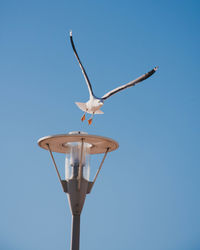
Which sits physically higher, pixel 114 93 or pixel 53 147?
pixel 114 93

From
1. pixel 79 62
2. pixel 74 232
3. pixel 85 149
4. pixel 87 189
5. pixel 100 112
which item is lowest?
pixel 74 232

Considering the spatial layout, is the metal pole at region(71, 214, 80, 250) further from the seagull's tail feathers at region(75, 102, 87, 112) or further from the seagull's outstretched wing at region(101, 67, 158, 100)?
the seagull's outstretched wing at region(101, 67, 158, 100)

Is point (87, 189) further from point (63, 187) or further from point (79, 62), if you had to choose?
point (79, 62)

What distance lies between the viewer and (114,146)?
54.3 feet

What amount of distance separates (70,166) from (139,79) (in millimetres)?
4889

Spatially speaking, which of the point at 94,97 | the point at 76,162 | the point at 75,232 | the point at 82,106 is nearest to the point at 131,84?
the point at 94,97

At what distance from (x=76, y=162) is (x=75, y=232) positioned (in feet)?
8.13

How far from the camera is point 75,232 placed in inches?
612

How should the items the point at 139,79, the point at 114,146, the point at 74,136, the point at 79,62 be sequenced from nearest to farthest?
1. the point at 74,136
2. the point at 114,146
3. the point at 139,79
4. the point at 79,62

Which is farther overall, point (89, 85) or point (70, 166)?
point (89, 85)

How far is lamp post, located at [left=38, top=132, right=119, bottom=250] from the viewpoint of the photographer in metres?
15.6

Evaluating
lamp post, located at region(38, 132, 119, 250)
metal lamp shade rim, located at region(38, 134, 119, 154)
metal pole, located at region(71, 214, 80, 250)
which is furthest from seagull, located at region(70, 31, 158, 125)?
metal pole, located at region(71, 214, 80, 250)

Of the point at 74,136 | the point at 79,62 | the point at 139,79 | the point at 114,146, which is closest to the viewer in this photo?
the point at 74,136

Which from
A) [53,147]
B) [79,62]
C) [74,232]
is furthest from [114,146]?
[79,62]
